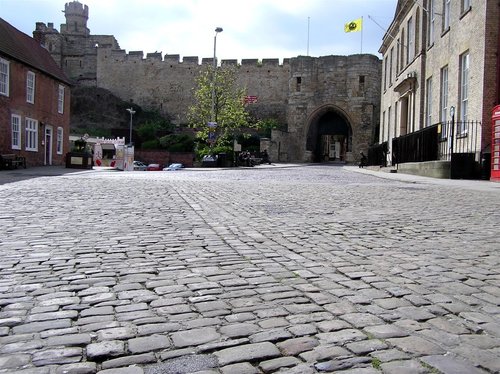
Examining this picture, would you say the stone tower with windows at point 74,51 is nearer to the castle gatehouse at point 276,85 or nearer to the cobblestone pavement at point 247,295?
the castle gatehouse at point 276,85

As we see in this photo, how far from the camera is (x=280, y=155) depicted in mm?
50625

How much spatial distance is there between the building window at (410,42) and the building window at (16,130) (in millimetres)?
21128

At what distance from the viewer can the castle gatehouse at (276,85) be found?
51625mm

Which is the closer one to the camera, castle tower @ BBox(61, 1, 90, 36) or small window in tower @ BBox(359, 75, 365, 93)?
small window in tower @ BBox(359, 75, 365, 93)

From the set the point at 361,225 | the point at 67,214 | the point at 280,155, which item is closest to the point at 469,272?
the point at 361,225

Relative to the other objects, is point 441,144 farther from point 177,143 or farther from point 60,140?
point 177,143

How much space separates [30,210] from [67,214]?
0.87m

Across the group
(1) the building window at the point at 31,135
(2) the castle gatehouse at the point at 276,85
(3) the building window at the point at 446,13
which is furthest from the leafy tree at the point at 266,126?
(3) the building window at the point at 446,13

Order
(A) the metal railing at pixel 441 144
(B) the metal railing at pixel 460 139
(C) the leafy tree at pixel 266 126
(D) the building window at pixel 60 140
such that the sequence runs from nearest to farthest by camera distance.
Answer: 1. (B) the metal railing at pixel 460 139
2. (A) the metal railing at pixel 441 144
3. (D) the building window at pixel 60 140
4. (C) the leafy tree at pixel 266 126

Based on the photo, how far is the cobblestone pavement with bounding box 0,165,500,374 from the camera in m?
2.68

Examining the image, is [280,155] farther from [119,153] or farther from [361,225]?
[361,225]

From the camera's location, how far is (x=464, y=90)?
62.0 ft

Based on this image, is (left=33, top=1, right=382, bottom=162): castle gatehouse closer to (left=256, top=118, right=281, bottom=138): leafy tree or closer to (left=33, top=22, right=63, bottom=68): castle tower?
(left=33, top=22, right=63, bottom=68): castle tower

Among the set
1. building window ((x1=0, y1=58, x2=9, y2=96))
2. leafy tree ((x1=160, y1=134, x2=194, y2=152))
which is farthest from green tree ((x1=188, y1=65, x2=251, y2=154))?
building window ((x1=0, y1=58, x2=9, y2=96))
